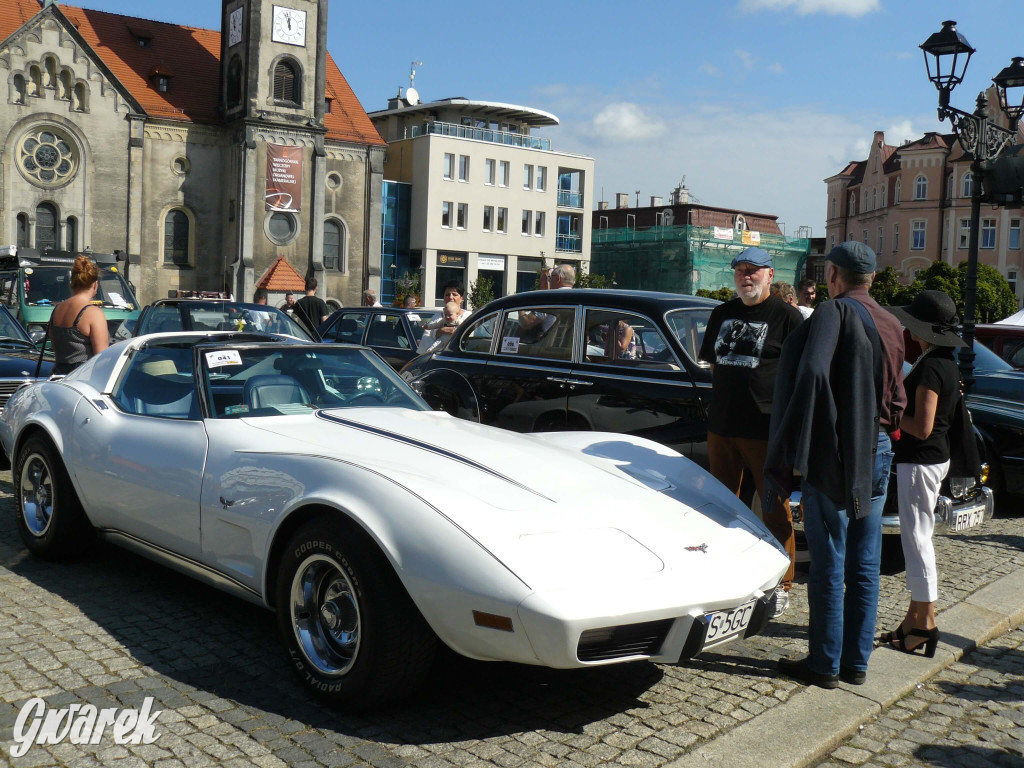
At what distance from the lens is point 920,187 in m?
73.9

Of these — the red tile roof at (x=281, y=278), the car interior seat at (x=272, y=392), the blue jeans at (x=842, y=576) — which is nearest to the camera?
the blue jeans at (x=842, y=576)

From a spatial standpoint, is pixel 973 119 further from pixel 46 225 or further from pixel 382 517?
pixel 46 225

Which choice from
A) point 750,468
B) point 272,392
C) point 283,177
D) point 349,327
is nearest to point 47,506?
point 272,392

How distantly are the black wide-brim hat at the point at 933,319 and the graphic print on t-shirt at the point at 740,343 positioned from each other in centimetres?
74

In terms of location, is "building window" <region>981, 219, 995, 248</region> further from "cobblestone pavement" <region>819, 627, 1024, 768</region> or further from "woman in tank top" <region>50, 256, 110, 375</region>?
"cobblestone pavement" <region>819, 627, 1024, 768</region>

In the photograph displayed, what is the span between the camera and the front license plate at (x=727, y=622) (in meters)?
3.74

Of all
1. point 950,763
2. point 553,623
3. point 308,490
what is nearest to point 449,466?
point 308,490

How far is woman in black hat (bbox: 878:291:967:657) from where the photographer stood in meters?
5.03

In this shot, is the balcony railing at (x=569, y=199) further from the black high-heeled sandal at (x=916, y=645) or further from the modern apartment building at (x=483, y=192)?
the black high-heeled sandal at (x=916, y=645)

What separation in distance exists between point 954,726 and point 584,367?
3.55 metres

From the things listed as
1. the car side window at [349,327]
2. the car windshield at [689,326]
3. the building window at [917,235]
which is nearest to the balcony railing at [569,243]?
the building window at [917,235]

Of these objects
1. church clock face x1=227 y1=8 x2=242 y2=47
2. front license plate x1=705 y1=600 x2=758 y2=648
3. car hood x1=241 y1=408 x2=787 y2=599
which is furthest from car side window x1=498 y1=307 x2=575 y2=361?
church clock face x1=227 y1=8 x2=242 y2=47

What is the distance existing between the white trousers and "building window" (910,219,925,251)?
2934 inches

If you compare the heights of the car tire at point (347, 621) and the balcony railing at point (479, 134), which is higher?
the balcony railing at point (479, 134)
